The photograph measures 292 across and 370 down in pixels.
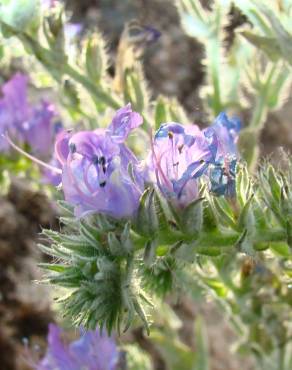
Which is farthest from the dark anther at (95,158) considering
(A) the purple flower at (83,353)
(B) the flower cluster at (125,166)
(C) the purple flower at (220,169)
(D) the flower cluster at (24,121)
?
(D) the flower cluster at (24,121)

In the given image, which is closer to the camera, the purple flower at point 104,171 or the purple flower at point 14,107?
the purple flower at point 104,171

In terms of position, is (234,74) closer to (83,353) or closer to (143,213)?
(83,353)

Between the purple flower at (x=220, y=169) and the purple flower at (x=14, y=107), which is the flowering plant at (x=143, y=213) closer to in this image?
the purple flower at (x=220, y=169)

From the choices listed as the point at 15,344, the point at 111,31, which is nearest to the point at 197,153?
the point at 15,344

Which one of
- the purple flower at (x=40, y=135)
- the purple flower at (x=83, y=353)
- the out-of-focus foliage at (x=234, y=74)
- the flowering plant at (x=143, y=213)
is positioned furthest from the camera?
the purple flower at (x=40, y=135)

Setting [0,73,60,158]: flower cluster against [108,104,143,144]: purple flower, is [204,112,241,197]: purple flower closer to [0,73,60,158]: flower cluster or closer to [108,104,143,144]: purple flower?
[108,104,143,144]: purple flower

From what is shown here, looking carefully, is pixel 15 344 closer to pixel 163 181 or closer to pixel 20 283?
pixel 20 283

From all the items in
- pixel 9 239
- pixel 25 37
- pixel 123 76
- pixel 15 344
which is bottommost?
pixel 15 344
